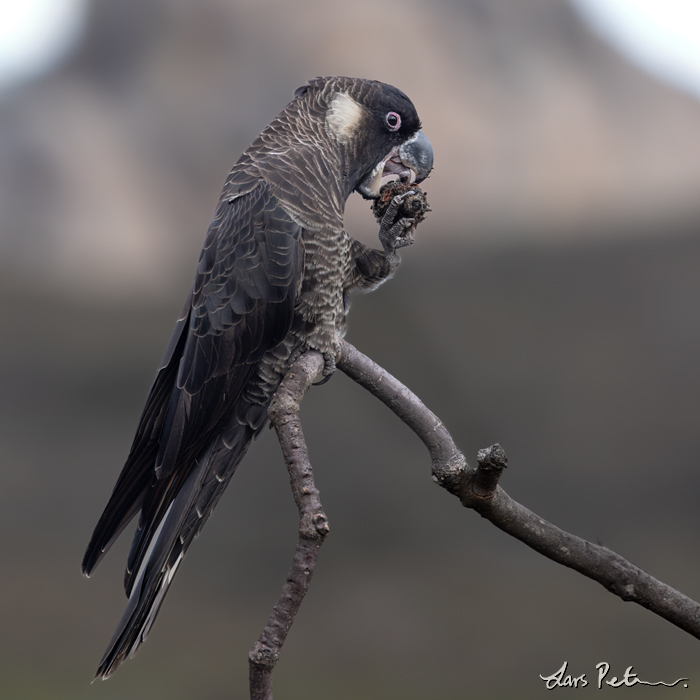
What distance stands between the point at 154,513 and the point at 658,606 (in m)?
1.19

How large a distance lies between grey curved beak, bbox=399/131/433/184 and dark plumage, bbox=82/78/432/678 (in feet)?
0.29

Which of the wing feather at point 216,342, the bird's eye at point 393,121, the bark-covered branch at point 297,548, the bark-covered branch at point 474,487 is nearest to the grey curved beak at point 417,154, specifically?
the bird's eye at point 393,121

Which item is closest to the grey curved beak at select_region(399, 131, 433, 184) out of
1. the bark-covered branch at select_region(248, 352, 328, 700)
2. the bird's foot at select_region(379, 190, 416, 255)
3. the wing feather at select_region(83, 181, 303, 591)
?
the bird's foot at select_region(379, 190, 416, 255)

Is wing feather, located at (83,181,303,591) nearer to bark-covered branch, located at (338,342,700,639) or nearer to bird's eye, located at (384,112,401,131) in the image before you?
bird's eye, located at (384,112,401,131)

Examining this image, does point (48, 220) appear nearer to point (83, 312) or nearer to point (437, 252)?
point (83, 312)

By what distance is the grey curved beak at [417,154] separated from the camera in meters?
1.64

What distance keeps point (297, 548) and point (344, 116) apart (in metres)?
1.12

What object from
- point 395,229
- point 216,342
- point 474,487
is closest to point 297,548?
point 474,487

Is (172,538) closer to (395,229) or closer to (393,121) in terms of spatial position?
(395,229)

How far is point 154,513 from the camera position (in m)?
1.43

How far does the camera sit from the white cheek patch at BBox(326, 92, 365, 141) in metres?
1.56

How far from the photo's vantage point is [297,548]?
1.04m

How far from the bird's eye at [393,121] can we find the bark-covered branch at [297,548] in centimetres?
81

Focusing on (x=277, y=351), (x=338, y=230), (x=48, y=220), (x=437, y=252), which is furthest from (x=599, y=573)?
(x=48, y=220)
